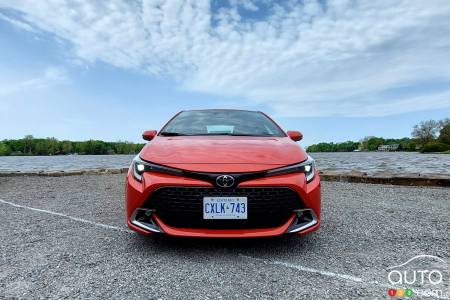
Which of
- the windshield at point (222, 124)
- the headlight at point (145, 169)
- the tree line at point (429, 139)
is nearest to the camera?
the headlight at point (145, 169)

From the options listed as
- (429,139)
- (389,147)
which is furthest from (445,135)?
(389,147)

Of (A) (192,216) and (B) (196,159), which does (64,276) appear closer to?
(A) (192,216)

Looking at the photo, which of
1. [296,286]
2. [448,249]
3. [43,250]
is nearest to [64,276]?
[43,250]

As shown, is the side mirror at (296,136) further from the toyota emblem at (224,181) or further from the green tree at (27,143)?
the green tree at (27,143)

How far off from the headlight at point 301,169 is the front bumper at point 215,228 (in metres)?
0.04

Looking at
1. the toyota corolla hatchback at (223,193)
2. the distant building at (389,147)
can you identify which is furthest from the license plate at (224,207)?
the distant building at (389,147)

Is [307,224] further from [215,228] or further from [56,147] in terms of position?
[56,147]

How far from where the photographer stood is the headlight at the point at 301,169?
268 centimetres

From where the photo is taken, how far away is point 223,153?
2.87m

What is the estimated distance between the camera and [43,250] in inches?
118

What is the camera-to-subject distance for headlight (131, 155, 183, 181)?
8.80 ft

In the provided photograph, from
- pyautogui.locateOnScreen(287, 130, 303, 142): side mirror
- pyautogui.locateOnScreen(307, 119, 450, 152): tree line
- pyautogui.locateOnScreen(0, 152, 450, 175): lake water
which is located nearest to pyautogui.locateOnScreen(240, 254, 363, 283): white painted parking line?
pyautogui.locateOnScreen(287, 130, 303, 142): side mirror

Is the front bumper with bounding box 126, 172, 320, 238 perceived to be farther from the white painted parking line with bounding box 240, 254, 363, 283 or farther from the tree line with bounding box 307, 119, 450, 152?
the tree line with bounding box 307, 119, 450, 152

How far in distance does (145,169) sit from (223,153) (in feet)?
2.14
